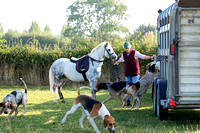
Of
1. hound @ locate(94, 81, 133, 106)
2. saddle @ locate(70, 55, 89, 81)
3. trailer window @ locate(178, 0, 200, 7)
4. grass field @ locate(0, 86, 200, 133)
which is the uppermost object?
trailer window @ locate(178, 0, 200, 7)

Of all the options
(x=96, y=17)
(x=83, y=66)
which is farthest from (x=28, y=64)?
(x=96, y=17)

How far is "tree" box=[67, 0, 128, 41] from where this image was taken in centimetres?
6156

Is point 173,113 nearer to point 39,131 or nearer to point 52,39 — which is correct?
point 39,131

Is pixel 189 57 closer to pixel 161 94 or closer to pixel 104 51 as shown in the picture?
pixel 161 94

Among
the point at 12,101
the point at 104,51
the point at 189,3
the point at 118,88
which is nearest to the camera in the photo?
the point at 189,3

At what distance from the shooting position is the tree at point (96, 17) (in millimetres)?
61562

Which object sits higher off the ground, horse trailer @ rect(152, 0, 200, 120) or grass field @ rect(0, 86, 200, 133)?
horse trailer @ rect(152, 0, 200, 120)

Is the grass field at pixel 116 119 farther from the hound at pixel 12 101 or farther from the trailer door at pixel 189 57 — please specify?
the trailer door at pixel 189 57

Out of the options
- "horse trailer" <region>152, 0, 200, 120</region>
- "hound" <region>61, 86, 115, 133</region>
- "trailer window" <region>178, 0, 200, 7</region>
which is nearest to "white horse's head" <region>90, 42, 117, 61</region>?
"hound" <region>61, 86, 115, 133</region>

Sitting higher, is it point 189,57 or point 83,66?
point 189,57

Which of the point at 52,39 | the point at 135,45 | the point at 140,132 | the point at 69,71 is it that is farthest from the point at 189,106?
the point at 52,39

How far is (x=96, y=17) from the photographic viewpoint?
63625 mm

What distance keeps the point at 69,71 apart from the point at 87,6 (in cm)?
5284

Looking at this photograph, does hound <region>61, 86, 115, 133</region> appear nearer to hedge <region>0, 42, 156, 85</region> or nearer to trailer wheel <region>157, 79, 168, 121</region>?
trailer wheel <region>157, 79, 168, 121</region>
